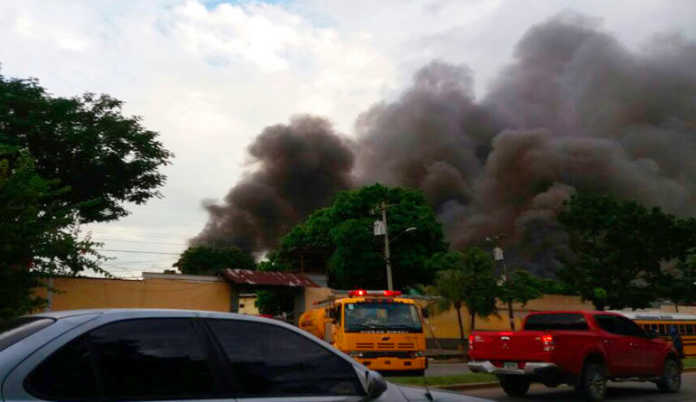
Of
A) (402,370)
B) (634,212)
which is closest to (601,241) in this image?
(634,212)

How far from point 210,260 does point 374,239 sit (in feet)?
137

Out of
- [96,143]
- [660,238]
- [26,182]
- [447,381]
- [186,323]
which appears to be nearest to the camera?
[186,323]

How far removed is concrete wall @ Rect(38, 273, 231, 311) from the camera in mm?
27053

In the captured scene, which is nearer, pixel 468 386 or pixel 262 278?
pixel 468 386

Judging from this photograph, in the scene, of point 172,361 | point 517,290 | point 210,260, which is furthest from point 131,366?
point 210,260

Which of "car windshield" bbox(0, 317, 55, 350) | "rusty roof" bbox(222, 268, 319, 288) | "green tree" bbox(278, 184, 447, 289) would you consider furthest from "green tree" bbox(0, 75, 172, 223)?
"car windshield" bbox(0, 317, 55, 350)

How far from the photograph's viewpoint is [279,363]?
3678 mm

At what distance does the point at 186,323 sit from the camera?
3502 mm

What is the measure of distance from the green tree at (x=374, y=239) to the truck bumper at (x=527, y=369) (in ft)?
116

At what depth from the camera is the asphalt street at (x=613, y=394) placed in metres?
11.9

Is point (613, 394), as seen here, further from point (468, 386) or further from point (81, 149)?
point (81, 149)

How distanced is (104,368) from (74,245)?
15090 millimetres

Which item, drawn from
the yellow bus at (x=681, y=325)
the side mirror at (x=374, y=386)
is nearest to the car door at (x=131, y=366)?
the side mirror at (x=374, y=386)

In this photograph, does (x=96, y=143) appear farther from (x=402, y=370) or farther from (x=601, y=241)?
(x=601, y=241)
